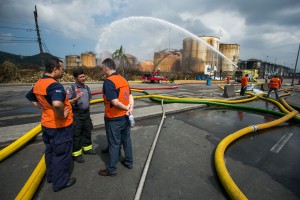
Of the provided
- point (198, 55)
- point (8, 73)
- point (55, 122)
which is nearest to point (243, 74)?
point (198, 55)

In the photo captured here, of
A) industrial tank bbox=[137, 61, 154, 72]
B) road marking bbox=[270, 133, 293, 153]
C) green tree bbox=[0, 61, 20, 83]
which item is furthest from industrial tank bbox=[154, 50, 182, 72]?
road marking bbox=[270, 133, 293, 153]

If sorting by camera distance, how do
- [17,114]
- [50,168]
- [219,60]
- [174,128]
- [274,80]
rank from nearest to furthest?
[50,168], [174,128], [17,114], [274,80], [219,60]

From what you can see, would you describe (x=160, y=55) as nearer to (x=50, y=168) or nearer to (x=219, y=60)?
(x=219, y=60)

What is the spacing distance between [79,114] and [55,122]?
1023mm

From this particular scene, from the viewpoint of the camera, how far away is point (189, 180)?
288 cm

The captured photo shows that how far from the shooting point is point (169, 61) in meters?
59.2

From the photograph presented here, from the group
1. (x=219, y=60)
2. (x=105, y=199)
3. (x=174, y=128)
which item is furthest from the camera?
(x=219, y=60)

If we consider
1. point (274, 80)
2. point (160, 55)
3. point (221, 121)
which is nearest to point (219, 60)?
point (160, 55)

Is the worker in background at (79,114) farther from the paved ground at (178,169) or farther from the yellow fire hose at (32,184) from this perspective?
the yellow fire hose at (32,184)

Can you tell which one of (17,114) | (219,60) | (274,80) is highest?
(219,60)

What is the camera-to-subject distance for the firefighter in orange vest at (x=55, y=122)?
2.27 meters

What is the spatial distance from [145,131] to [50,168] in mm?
2809

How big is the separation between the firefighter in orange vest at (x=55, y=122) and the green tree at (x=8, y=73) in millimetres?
27179

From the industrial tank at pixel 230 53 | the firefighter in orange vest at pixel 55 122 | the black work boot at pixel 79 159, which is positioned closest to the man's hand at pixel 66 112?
the firefighter in orange vest at pixel 55 122
